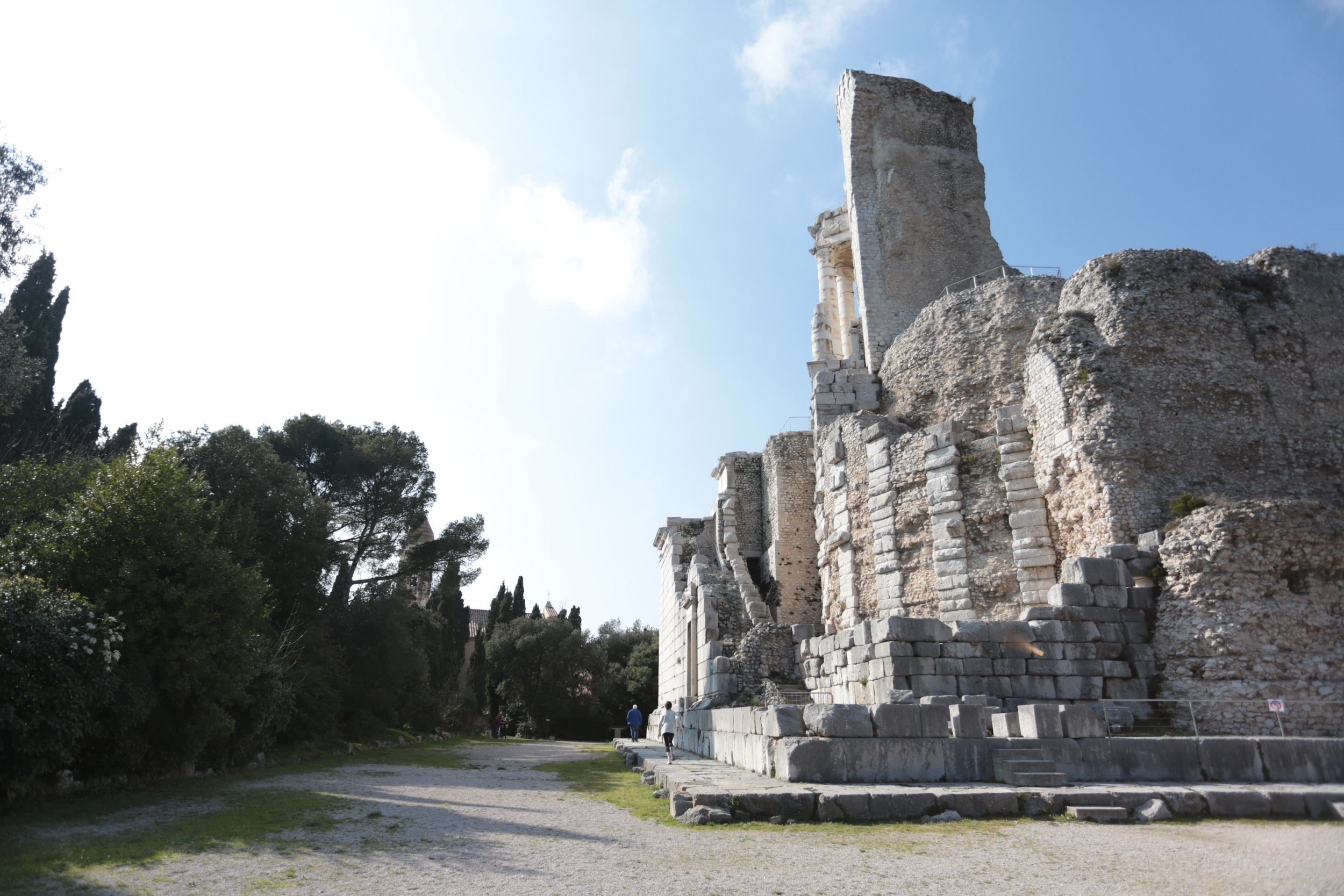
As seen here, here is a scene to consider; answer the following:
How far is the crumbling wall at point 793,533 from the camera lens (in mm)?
18641

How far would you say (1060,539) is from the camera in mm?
12336

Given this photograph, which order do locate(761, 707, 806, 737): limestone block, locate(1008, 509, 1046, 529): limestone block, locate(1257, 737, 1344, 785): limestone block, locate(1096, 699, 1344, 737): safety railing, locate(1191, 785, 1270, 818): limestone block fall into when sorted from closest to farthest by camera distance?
locate(1191, 785, 1270, 818): limestone block, locate(1257, 737, 1344, 785): limestone block, locate(761, 707, 806, 737): limestone block, locate(1096, 699, 1344, 737): safety railing, locate(1008, 509, 1046, 529): limestone block

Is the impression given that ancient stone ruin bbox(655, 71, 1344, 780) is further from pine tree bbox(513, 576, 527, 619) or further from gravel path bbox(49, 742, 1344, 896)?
pine tree bbox(513, 576, 527, 619)

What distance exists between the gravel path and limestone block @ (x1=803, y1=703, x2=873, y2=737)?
138 centimetres

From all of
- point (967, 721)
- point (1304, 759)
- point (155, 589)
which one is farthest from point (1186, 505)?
point (155, 589)

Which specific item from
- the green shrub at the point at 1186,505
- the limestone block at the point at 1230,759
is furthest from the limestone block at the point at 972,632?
the green shrub at the point at 1186,505

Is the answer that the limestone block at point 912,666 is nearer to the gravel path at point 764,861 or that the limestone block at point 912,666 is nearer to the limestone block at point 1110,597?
the limestone block at point 1110,597

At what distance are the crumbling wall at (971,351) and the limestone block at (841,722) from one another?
26.5ft

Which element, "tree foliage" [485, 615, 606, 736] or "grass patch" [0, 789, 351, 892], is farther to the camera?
"tree foliage" [485, 615, 606, 736]

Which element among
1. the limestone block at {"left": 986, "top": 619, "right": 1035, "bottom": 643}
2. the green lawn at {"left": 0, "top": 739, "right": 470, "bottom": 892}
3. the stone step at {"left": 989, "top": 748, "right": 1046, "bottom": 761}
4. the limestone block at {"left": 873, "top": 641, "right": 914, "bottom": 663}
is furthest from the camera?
the limestone block at {"left": 986, "top": 619, "right": 1035, "bottom": 643}

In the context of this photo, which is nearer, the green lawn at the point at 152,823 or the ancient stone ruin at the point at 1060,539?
the green lawn at the point at 152,823

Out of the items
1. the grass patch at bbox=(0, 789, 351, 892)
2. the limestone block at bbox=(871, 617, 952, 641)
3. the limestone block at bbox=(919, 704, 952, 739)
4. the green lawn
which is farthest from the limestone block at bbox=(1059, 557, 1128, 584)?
the grass patch at bbox=(0, 789, 351, 892)

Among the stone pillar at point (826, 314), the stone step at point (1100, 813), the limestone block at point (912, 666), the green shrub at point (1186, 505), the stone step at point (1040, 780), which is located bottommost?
the stone step at point (1100, 813)

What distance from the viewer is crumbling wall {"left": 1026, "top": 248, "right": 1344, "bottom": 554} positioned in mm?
11180
